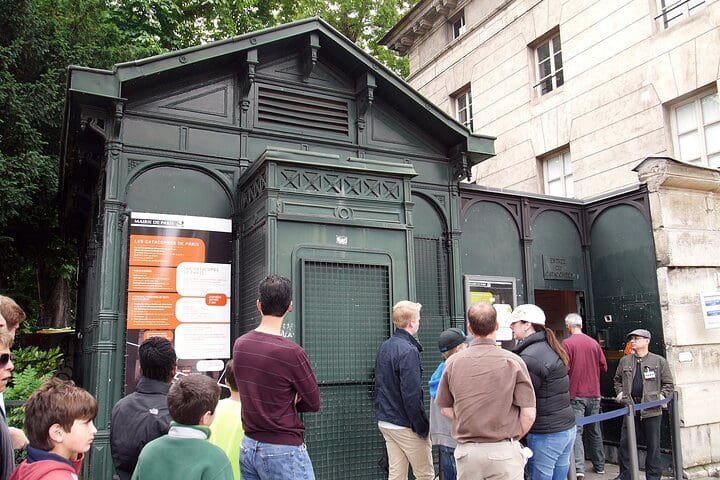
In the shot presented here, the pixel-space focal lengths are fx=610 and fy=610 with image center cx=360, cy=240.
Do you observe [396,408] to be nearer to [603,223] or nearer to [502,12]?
[603,223]

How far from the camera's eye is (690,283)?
9.31m

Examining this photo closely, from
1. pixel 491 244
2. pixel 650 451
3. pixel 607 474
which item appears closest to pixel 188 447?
pixel 650 451

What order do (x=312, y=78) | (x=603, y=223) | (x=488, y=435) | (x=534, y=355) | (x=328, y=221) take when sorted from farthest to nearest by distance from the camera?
(x=603, y=223), (x=312, y=78), (x=328, y=221), (x=534, y=355), (x=488, y=435)

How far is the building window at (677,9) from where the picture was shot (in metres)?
11.4

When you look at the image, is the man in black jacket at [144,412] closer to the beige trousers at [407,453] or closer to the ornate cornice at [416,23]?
the beige trousers at [407,453]

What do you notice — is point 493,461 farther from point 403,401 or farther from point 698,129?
point 698,129

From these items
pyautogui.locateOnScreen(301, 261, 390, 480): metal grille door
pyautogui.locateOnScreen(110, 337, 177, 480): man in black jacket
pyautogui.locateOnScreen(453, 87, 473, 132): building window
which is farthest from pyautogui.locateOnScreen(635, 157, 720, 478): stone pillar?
pyautogui.locateOnScreen(453, 87, 473, 132): building window

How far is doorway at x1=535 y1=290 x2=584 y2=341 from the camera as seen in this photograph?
11.4 metres

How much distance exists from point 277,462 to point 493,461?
156 centimetres

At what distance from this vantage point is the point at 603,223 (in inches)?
411

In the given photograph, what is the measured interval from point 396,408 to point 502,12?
13155mm

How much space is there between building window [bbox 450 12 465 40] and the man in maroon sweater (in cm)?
1587

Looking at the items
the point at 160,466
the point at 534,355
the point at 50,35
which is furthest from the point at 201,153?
the point at 50,35

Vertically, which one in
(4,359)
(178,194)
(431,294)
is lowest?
(4,359)
